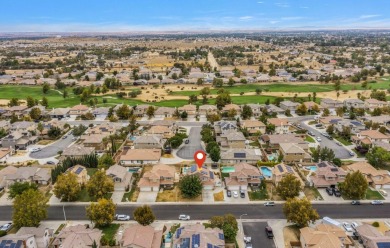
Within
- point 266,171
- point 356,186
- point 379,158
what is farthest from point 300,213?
point 379,158

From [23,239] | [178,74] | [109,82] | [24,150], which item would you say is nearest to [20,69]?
[109,82]

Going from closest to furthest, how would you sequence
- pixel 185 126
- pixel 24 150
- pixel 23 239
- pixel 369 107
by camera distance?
pixel 23 239 → pixel 24 150 → pixel 185 126 → pixel 369 107

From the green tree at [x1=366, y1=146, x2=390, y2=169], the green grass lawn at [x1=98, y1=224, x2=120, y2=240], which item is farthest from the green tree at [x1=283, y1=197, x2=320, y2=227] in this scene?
the green tree at [x1=366, y1=146, x2=390, y2=169]

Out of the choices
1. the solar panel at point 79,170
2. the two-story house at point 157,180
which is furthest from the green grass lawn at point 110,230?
the solar panel at point 79,170

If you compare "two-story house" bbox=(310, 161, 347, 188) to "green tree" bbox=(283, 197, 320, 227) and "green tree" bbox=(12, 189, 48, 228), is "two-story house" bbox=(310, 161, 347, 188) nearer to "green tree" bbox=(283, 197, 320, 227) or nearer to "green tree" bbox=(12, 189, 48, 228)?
"green tree" bbox=(283, 197, 320, 227)

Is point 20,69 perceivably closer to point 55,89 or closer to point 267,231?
point 55,89
